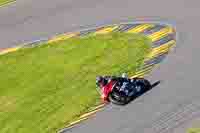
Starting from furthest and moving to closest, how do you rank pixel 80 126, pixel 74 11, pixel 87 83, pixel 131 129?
pixel 74 11 < pixel 87 83 < pixel 80 126 < pixel 131 129

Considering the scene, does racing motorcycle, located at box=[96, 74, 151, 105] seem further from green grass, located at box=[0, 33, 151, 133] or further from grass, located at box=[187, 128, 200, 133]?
grass, located at box=[187, 128, 200, 133]

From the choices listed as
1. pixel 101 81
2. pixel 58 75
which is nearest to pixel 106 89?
pixel 101 81

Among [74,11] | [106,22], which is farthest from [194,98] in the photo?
[74,11]

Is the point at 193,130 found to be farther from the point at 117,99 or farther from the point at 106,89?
the point at 106,89

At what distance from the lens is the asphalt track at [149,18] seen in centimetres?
3162

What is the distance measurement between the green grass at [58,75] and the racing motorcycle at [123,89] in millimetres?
1147

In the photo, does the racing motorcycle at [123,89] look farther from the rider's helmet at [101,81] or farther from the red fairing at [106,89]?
the rider's helmet at [101,81]

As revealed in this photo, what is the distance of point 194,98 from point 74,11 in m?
18.8

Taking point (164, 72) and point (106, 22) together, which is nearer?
point (164, 72)

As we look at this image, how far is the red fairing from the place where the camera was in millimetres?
34344

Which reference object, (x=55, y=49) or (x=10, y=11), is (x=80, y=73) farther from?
(x=10, y=11)

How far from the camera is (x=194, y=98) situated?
106ft

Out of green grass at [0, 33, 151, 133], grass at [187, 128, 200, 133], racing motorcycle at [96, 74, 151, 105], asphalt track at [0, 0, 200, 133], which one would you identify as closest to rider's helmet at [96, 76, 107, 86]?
racing motorcycle at [96, 74, 151, 105]

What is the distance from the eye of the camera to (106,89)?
34406mm
